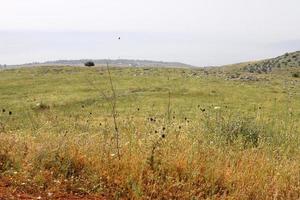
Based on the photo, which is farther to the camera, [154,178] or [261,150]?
[261,150]

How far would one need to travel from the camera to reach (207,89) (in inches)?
1150

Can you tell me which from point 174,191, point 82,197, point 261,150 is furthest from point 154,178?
point 261,150

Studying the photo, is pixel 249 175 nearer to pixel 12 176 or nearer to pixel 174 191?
pixel 174 191

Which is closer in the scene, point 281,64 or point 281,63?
point 281,64

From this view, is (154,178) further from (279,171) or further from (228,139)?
(228,139)

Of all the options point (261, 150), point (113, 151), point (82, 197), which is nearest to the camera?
point (82, 197)

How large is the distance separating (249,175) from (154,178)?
1.30 metres

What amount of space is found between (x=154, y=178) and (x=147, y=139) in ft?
4.26

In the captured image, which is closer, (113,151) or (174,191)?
(174,191)

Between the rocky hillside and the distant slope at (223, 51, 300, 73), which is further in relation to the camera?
the rocky hillside

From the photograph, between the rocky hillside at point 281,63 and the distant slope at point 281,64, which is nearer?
the distant slope at point 281,64

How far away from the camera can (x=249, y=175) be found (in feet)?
22.4

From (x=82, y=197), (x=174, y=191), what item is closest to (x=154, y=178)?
(x=174, y=191)

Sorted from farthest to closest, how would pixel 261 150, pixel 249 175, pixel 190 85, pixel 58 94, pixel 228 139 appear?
pixel 190 85, pixel 58 94, pixel 228 139, pixel 261 150, pixel 249 175
